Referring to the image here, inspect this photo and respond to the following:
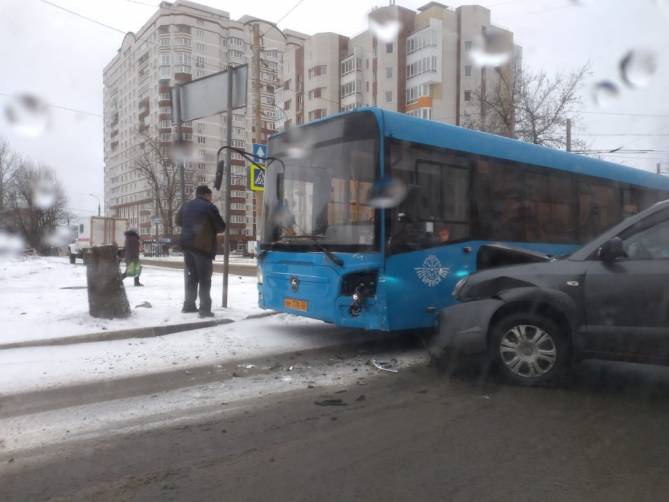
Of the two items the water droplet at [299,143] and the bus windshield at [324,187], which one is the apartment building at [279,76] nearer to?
the water droplet at [299,143]

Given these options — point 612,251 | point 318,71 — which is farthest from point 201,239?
point 318,71

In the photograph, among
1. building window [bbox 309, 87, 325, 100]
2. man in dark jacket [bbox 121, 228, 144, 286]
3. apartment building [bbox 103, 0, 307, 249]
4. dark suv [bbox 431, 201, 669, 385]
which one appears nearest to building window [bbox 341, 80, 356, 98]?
building window [bbox 309, 87, 325, 100]

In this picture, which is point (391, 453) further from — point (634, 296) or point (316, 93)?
point (316, 93)

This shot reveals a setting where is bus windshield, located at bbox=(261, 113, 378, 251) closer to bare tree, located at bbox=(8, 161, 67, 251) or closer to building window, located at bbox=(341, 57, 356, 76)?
bare tree, located at bbox=(8, 161, 67, 251)

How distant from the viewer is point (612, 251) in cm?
432

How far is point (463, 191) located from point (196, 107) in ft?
18.7

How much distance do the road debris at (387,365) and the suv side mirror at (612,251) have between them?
7.63ft

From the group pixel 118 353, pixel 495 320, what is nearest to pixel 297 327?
pixel 118 353

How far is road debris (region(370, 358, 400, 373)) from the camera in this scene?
18.5 ft

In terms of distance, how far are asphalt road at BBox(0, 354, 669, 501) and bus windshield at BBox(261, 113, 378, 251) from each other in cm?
212

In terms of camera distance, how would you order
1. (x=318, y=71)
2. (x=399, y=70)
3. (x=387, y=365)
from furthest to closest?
(x=318, y=71) → (x=399, y=70) → (x=387, y=365)

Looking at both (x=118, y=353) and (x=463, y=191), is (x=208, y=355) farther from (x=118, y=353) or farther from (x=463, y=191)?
(x=463, y=191)

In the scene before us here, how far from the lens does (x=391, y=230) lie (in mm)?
5930

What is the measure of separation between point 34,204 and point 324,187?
31109 millimetres
